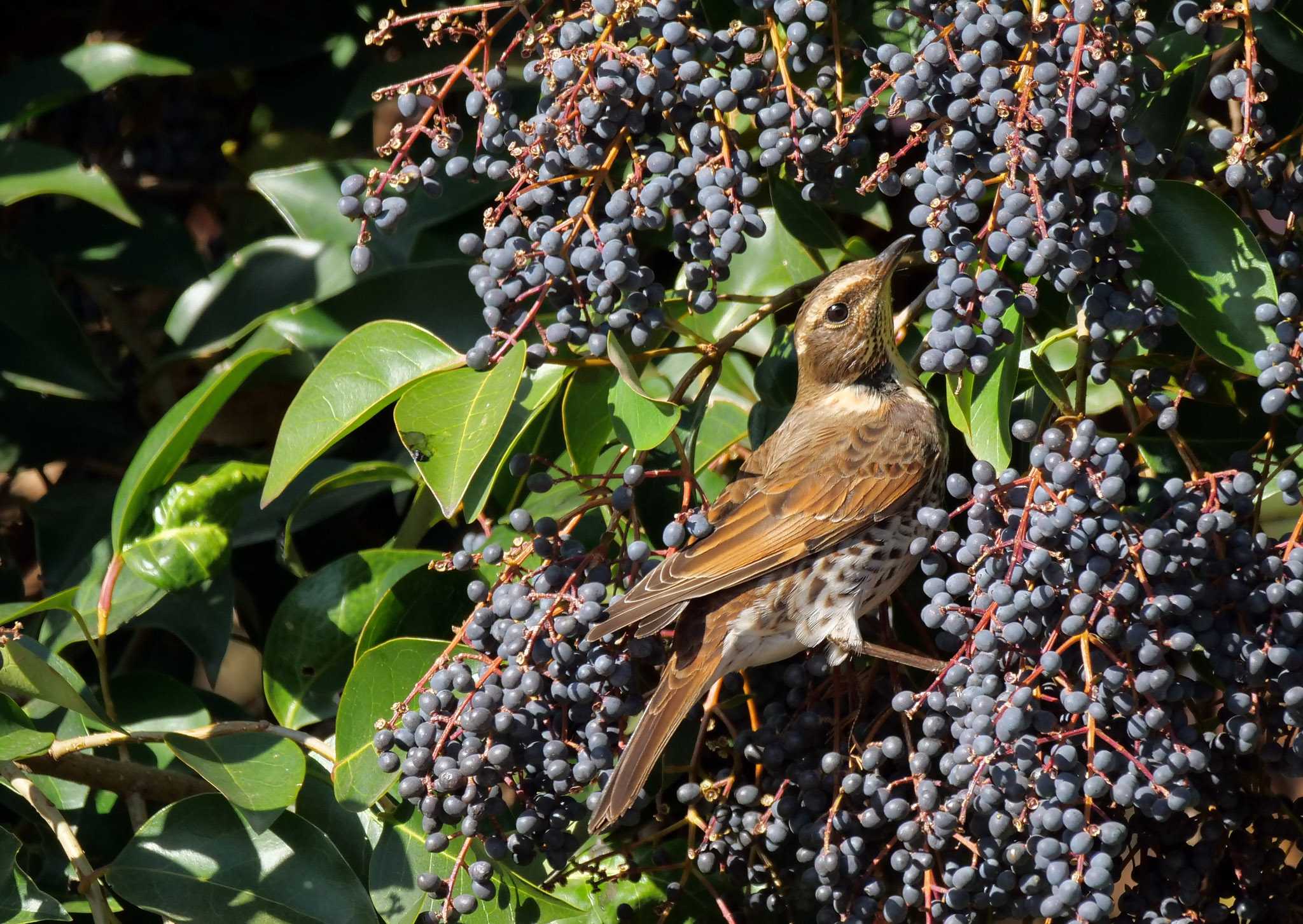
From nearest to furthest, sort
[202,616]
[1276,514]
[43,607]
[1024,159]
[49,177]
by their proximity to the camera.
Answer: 1. [1024,159]
2. [1276,514]
3. [43,607]
4. [202,616]
5. [49,177]

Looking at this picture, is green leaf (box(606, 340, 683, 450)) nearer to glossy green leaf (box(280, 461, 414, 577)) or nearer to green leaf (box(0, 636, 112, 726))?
glossy green leaf (box(280, 461, 414, 577))

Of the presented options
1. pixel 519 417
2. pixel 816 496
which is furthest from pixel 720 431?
pixel 519 417

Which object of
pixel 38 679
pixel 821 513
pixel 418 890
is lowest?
pixel 418 890

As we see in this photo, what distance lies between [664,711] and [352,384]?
0.77 m

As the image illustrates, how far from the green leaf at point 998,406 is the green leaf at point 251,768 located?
125cm

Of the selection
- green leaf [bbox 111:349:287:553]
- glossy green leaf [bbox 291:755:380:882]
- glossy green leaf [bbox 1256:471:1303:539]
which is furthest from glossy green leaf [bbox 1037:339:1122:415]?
glossy green leaf [bbox 291:755:380:882]

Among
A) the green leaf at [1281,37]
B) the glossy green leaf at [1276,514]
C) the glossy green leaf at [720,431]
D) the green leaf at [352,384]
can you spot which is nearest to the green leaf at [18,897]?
the green leaf at [352,384]

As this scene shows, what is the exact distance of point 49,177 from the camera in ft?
9.81

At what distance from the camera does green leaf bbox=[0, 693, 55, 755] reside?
2.35m

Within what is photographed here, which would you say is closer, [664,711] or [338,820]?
[664,711]

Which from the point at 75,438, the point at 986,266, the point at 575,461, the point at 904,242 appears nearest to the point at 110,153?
the point at 75,438

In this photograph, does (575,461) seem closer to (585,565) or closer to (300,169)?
(585,565)

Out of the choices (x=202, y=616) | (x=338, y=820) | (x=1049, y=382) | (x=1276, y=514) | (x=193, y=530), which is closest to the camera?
(x=1049, y=382)

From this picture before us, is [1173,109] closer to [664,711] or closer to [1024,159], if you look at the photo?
[1024,159]
